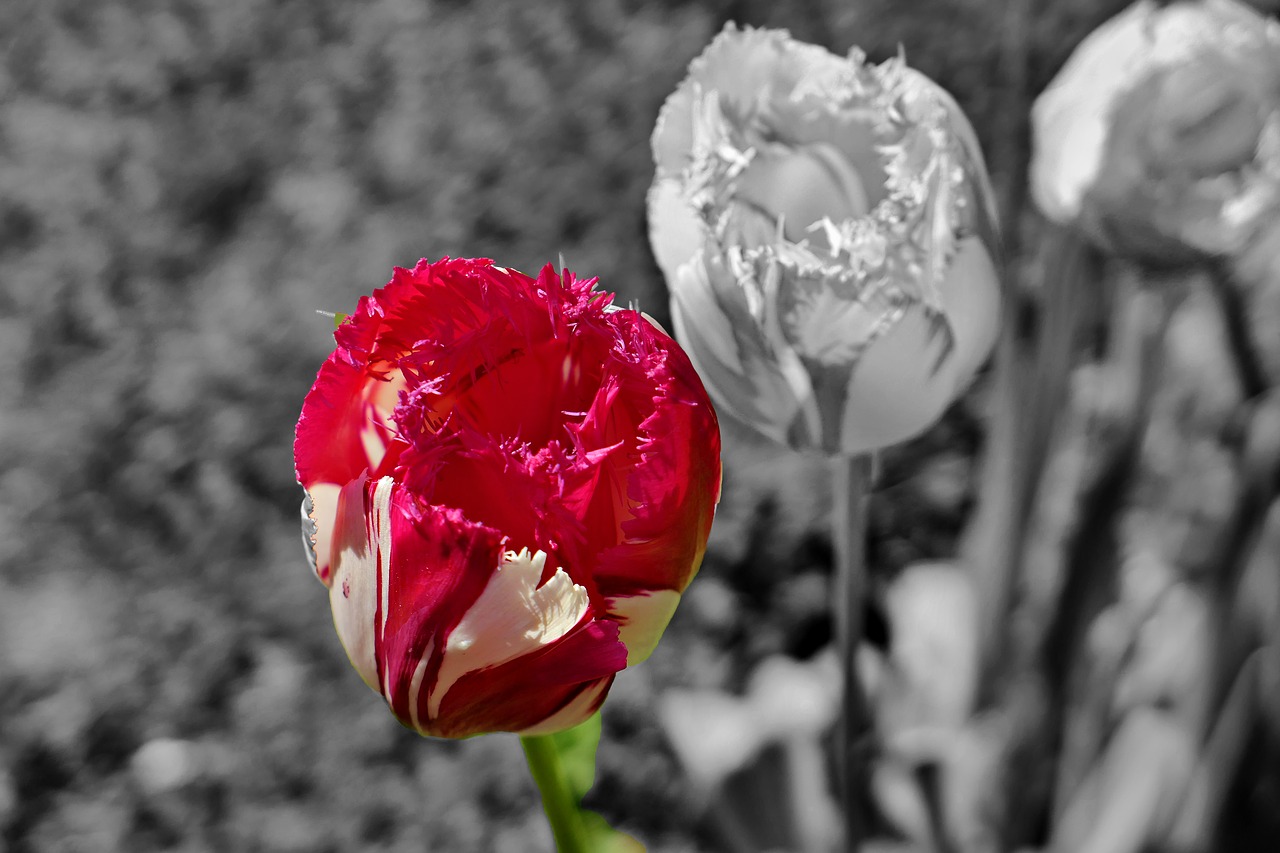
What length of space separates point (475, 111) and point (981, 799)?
925 millimetres

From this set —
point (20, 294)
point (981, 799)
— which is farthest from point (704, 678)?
point (20, 294)

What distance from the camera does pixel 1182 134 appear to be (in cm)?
41

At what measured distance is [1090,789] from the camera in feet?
2.24

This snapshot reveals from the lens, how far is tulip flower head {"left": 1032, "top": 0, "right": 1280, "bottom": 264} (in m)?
0.41

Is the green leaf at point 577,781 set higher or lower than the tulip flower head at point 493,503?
lower

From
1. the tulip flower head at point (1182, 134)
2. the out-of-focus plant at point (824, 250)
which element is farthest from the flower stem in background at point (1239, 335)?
the out-of-focus plant at point (824, 250)

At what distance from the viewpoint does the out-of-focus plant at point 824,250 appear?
321 mm

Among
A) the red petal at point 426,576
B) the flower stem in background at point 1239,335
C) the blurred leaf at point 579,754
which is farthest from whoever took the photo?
the flower stem in background at point 1239,335

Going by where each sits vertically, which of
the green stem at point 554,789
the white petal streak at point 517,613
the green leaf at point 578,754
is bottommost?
the green leaf at point 578,754

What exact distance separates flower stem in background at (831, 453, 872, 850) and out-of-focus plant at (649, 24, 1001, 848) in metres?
0.02

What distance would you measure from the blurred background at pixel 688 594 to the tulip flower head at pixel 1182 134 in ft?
0.13

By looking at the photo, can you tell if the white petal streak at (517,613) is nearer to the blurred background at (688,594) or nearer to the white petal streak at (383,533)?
the white petal streak at (383,533)

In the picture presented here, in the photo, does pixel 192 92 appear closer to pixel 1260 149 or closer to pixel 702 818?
pixel 702 818

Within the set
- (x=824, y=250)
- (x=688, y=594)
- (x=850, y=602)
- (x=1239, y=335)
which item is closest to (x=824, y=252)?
(x=824, y=250)
